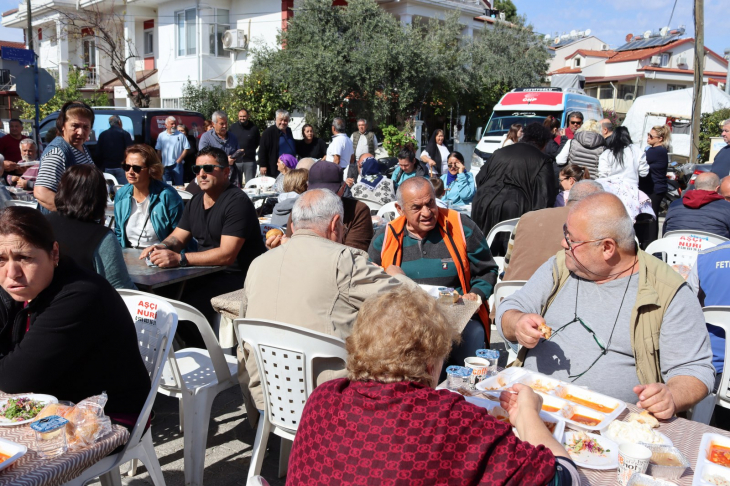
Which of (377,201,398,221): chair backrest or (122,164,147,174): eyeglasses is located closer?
(122,164,147,174): eyeglasses

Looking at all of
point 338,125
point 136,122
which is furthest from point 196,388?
point 136,122

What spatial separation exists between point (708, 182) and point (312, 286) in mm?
4488

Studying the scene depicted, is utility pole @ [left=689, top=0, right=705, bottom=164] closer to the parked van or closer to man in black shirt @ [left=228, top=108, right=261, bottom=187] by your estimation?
the parked van

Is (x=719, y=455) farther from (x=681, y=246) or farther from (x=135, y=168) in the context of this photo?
A: (x=135, y=168)

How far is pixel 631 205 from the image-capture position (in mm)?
6781

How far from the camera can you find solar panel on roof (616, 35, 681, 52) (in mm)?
45219

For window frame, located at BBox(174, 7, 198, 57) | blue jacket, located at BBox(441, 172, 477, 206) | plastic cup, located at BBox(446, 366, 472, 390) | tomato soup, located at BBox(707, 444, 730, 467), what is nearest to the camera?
tomato soup, located at BBox(707, 444, 730, 467)

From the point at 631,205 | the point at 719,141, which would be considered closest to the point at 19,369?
the point at 631,205

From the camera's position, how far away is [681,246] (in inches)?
205

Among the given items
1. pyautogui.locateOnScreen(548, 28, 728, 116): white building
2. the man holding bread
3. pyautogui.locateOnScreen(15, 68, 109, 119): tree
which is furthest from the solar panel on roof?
the man holding bread

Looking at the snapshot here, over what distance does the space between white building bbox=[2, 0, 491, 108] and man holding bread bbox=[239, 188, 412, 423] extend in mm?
18763

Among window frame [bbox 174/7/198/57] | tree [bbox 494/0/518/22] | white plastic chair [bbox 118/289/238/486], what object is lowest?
white plastic chair [bbox 118/289/238/486]

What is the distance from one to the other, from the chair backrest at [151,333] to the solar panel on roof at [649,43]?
5001cm

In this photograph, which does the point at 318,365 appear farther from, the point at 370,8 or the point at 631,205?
the point at 370,8
